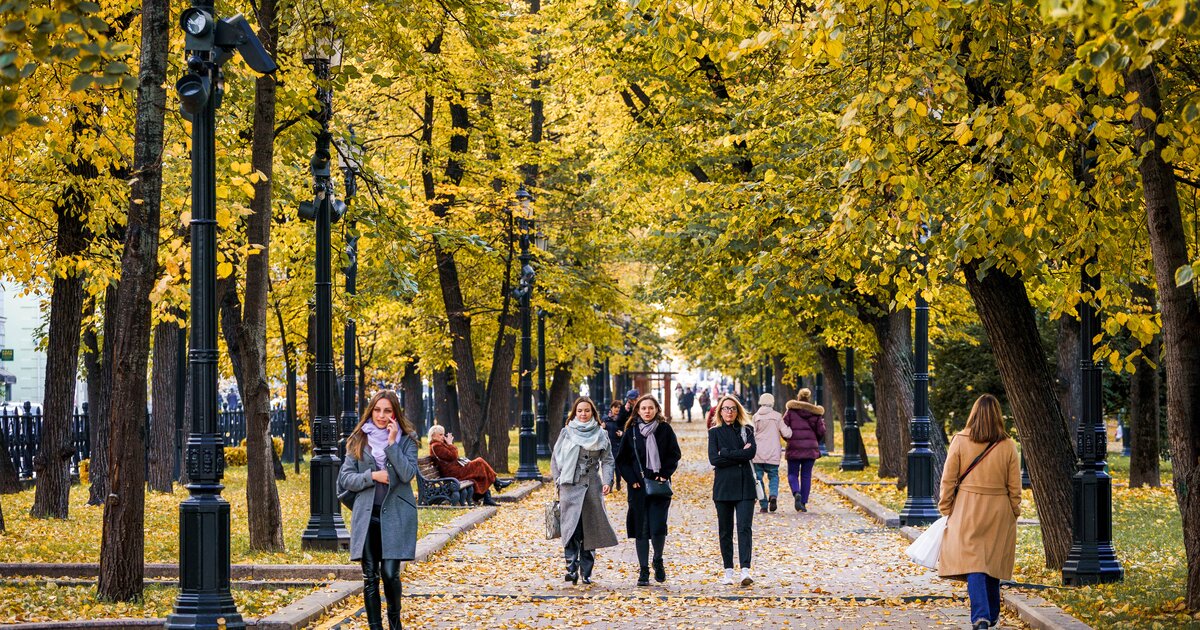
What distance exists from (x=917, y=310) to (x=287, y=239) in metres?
9.65

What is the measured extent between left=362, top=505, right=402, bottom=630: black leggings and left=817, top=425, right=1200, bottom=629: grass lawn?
490 cm

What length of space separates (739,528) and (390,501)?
14.4 feet

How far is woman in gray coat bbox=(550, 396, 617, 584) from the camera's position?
45.3 feet

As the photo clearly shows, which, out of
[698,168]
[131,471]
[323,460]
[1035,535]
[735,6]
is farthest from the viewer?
[698,168]

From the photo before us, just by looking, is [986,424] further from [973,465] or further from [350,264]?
[350,264]

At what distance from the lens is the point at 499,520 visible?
2156 centimetres

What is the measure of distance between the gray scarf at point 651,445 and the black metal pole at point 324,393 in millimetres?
3385

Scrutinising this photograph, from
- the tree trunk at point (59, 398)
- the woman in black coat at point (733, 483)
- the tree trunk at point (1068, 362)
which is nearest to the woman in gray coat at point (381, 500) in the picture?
the woman in black coat at point (733, 483)

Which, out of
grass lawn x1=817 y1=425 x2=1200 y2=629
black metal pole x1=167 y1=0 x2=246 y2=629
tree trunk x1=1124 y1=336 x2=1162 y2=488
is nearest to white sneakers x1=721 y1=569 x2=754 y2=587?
grass lawn x1=817 y1=425 x2=1200 y2=629

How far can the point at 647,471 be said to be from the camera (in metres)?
13.9

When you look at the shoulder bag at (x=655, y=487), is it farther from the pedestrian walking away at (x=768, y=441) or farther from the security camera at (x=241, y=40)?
the pedestrian walking away at (x=768, y=441)

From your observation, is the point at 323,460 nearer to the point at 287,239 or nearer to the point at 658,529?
the point at 658,529

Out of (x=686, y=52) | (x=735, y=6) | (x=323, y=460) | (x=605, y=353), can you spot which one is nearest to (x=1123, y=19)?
(x=735, y=6)

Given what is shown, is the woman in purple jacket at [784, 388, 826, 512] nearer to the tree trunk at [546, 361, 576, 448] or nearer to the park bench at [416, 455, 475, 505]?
the park bench at [416, 455, 475, 505]
